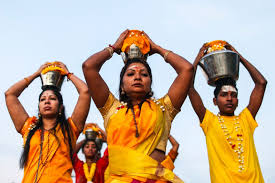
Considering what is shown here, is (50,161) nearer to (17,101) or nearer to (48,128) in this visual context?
(48,128)

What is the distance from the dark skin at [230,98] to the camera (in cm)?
595

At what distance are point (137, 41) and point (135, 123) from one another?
1109mm

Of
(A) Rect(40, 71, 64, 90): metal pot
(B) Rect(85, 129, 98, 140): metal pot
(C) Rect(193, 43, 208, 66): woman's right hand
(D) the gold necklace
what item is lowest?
(D) the gold necklace

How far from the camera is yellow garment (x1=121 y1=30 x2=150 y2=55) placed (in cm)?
445

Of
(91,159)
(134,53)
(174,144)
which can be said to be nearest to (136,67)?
(134,53)

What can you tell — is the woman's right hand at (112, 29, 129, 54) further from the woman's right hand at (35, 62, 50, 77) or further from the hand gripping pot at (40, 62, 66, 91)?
the woman's right hand at (35, 62, 50, 77)

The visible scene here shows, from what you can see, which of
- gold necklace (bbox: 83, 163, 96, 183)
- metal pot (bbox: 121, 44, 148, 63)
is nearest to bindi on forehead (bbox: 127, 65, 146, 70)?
metal pot (bbox: 121, 44, 148, 63)

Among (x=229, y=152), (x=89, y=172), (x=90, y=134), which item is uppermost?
(x=90, y=134)

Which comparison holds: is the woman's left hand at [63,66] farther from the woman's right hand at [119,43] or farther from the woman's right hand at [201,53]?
the woman's right hand at [201,53]

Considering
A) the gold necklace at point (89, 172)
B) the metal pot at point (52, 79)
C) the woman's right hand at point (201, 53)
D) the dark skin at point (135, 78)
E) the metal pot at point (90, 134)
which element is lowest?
the gold necklace at point (89, 172)

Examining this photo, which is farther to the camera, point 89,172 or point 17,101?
point 89,172

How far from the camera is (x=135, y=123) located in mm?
3795

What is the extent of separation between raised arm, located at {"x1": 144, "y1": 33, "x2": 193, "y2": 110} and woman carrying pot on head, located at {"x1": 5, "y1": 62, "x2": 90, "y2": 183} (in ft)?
5.39

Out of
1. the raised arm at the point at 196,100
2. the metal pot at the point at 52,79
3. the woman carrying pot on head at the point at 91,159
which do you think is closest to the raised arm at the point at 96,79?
the metal pot at the point at 52,79
